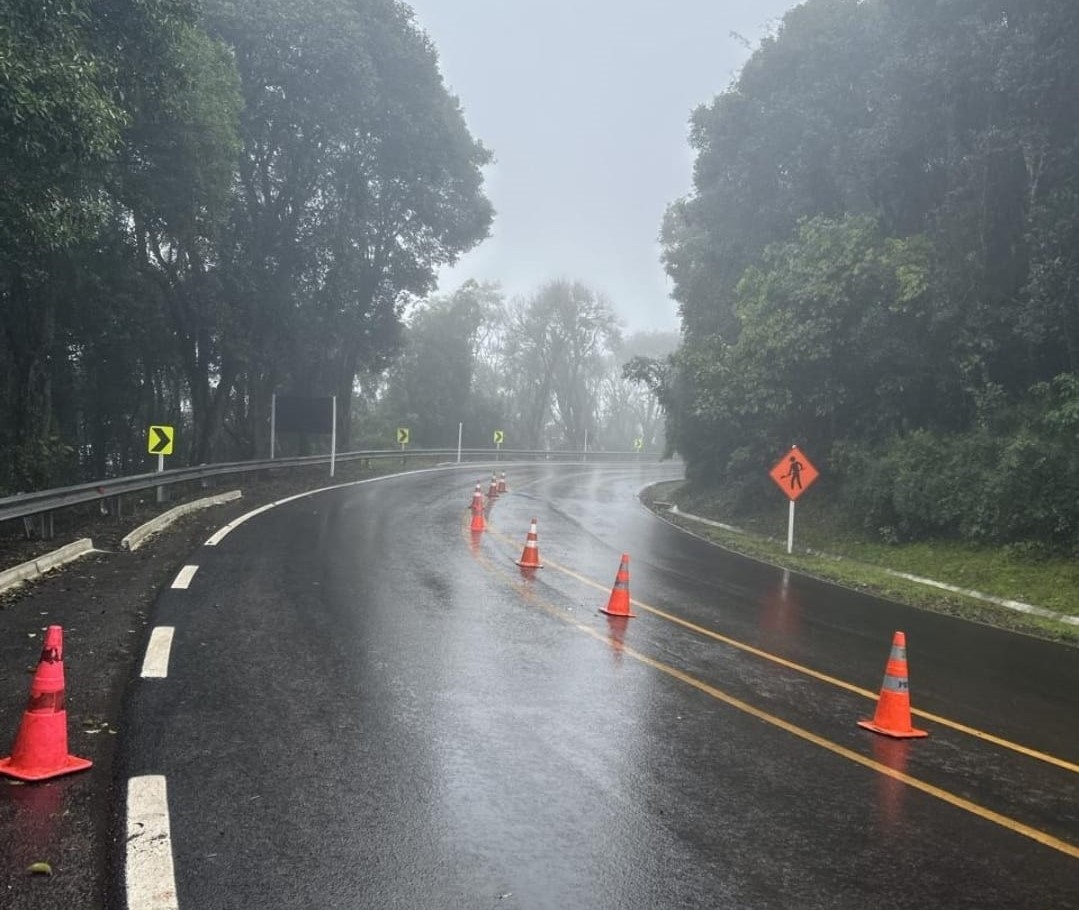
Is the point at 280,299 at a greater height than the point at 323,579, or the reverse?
the point at 280,299

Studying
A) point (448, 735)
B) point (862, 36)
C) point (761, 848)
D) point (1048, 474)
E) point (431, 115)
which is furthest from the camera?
point (431, 115)

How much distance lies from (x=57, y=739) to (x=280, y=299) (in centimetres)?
2705

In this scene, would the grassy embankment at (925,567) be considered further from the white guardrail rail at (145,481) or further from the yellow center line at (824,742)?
the white guardrail rail at (145,481)

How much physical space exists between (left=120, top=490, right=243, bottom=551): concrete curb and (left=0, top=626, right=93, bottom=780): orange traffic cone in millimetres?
8522

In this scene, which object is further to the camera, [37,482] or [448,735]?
[37,482]

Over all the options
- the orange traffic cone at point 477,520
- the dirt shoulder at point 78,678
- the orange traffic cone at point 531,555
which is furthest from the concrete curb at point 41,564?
the orange traffic cone at point 477,520

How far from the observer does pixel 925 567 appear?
17.2 meters

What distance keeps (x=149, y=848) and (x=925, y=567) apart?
15.9 m

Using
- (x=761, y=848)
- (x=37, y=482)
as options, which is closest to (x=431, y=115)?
(x=37, y=482)

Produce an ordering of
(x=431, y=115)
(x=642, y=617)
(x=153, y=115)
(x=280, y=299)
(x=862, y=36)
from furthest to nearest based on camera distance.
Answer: (x=431, y=115) < (x=280, y=299) < (x=862, y=36) < (x=153, y=115) < (x=642, y=617)

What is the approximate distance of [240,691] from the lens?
21.2 feet

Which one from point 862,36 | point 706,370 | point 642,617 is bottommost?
point 642,617

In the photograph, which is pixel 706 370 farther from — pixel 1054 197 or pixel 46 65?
pixel 46 65

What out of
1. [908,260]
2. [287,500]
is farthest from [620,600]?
[908,260]
